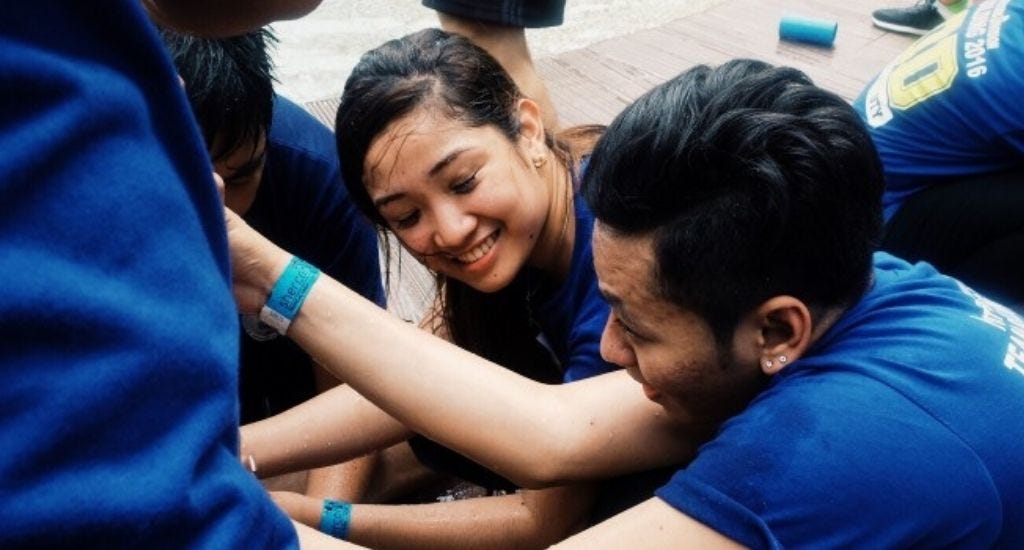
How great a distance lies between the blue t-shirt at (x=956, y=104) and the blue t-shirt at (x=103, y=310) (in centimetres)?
222

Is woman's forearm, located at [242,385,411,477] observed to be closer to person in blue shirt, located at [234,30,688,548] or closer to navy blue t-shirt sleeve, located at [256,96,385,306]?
person in blue shirt, located at [234,30,688,548]

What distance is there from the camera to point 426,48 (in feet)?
6.61

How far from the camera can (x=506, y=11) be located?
279 cm

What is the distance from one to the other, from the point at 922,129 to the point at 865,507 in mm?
1692

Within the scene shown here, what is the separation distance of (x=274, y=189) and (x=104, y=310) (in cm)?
169

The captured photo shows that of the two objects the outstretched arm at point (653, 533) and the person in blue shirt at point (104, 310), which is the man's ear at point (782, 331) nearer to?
the outstretched arm at point (653, 533)

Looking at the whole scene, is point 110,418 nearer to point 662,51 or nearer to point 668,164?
point 668,164

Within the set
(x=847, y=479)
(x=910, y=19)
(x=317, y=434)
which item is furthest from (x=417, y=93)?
(x=910, y=19)

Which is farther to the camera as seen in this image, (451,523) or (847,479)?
(451,523)

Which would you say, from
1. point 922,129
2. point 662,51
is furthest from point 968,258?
point 662,51

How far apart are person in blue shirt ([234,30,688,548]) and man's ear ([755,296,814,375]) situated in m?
0.33

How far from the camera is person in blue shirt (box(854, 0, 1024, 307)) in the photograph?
2.58 metres

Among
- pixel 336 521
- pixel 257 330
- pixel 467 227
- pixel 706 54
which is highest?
pixel 467 227

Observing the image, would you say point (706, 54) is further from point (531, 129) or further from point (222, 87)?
point (222, 87)
